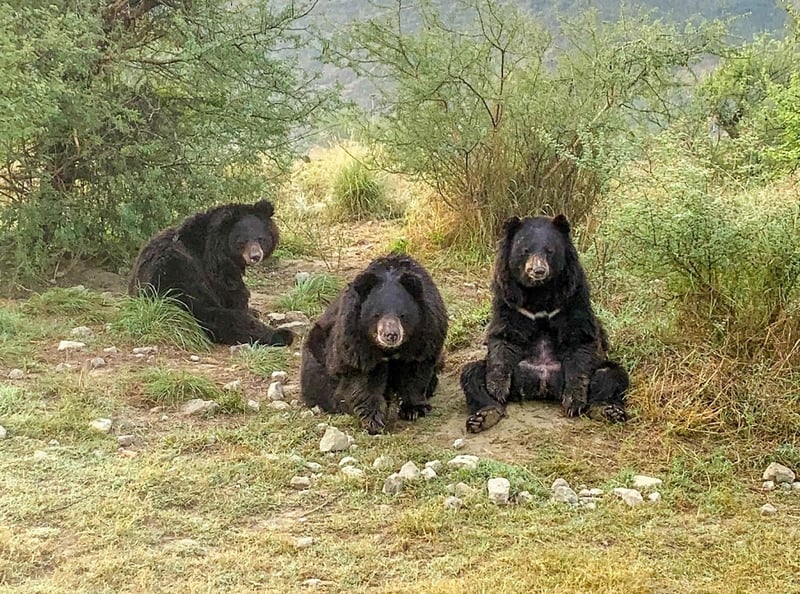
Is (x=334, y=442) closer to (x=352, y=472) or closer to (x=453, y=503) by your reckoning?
(x=352, y=472)

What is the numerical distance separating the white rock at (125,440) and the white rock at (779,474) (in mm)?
3287

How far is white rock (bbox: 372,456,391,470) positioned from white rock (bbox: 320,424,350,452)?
302 mm

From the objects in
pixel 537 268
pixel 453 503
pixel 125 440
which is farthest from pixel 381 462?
pixel 537 268

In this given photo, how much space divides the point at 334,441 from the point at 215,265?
319cm

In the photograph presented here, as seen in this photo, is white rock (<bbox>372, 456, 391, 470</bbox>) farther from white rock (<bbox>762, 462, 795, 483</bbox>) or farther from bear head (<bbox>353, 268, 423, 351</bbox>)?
white rock (<bbox>762, 462, 795, 483</bbox>)

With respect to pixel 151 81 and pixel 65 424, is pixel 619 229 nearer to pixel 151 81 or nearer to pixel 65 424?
pixel 65 424

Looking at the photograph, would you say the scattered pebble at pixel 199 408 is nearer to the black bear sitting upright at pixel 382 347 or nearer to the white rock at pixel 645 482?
the black bear sitting upright at pixel 382 347

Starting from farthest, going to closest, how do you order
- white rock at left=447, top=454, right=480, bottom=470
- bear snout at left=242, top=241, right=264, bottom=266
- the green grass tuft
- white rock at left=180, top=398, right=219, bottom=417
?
the green grass tuft
bear snout at left=242, top=241, right=264, bottom=266
white rock at left=180, top=398, right=219, bottom=417
white rock at left=447, top=454, right=480, bottom=470

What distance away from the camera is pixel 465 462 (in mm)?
4848

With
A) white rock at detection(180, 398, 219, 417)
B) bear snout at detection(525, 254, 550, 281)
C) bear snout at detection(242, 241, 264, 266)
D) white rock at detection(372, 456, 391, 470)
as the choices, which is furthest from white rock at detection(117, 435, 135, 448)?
bear snout at detection(242, 241, 264, 266)

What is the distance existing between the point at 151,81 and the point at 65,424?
5.06 metres

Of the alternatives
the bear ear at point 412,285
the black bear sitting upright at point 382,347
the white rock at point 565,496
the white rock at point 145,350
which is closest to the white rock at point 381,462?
the black bear sitting upright at point 382,347

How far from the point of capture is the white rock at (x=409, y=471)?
466 cm

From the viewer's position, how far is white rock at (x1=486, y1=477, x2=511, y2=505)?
442cm
